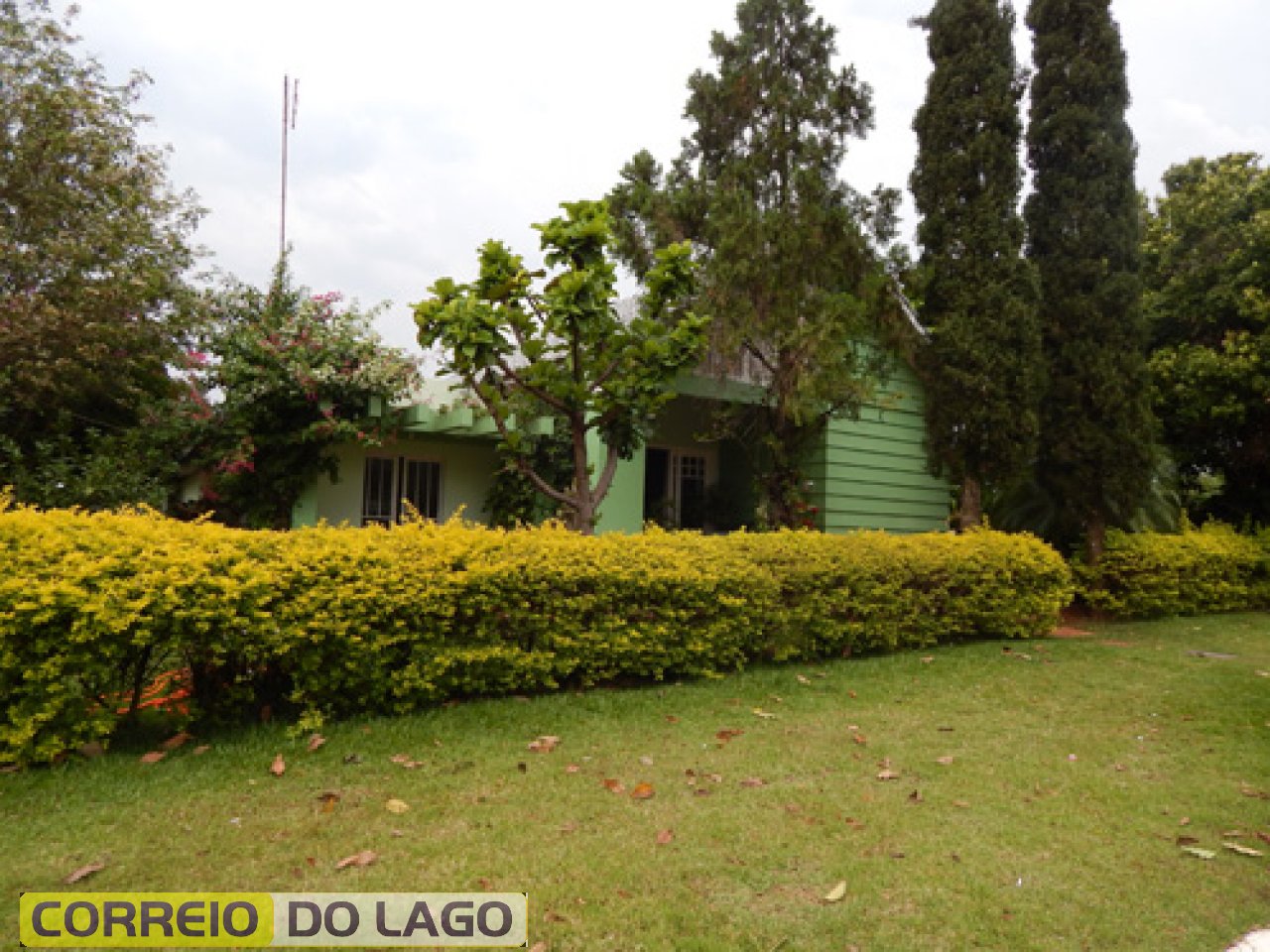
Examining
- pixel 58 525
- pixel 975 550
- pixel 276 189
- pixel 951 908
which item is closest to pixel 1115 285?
pixel 975 550

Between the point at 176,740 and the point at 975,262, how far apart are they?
32.8 ft

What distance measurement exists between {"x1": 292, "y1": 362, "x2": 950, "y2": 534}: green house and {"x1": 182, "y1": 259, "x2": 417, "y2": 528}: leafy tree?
Result: 396 millimetres

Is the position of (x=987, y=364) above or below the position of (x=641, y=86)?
below

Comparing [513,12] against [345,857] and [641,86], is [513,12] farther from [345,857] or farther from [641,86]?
[345,857]

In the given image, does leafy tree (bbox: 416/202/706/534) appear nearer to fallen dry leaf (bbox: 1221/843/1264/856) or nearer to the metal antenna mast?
fallen dry leaf (bbox: 1221/843/1264/856)

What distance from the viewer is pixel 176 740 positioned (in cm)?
436

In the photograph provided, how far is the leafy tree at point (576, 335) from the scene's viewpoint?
240 inches

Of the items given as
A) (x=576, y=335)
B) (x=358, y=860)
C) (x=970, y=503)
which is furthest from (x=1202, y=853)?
(x=970, y=503)

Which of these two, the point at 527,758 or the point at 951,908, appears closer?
the point at 951,908

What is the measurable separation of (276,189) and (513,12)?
926cm

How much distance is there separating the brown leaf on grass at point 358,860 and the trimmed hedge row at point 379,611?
167 cm

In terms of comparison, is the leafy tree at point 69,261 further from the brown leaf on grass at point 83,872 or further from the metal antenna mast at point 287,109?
the brown leaf on grass at point 83,872

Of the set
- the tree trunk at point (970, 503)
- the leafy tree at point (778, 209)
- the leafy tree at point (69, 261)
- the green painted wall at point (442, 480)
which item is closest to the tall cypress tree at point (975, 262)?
the tree trunk at point (970, 503)

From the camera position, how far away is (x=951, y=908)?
278 cm
